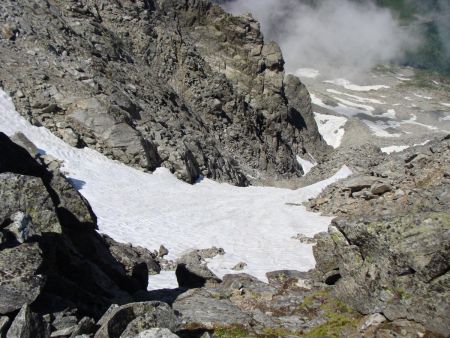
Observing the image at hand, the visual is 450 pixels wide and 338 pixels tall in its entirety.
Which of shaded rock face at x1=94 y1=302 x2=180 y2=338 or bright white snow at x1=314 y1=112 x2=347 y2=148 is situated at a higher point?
bright white snow at x1=314 y1=112 x2=347 y2=148

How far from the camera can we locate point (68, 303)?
9.04m

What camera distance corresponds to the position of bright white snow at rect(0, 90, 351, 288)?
A: 22.3 meters

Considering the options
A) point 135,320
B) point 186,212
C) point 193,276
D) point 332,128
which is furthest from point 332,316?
point 332,128

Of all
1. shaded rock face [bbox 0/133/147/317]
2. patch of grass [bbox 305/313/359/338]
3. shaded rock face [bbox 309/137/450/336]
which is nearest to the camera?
shaded rock face [bbox 0/133/147/317]

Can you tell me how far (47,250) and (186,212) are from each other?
1939cm

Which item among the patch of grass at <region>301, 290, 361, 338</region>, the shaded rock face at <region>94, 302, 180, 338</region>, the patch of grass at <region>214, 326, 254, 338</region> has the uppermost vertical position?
the shaded rock face at <region>94, 302, 180, 338</region>

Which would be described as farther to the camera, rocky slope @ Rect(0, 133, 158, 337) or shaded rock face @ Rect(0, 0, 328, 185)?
shaded rock face @ Rect(0, 0, 328, 185)

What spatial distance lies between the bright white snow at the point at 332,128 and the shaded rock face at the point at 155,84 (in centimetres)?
2914

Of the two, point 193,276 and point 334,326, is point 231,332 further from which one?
point 193,276

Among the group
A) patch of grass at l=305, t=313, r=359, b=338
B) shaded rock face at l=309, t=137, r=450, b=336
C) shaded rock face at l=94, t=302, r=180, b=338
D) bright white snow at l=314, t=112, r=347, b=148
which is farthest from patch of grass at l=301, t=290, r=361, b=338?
bright white snow at l=314, t=112, r=347, b=148

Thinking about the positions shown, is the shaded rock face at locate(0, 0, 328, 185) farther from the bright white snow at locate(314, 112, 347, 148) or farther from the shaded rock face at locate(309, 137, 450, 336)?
the bright white snow at locate(314, 112, 347, 148)

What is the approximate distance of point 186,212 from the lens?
29.2m

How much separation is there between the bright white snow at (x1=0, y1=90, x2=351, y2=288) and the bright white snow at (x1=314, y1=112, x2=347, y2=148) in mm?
80813

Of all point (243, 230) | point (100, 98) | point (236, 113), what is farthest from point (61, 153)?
point (236, 113)
